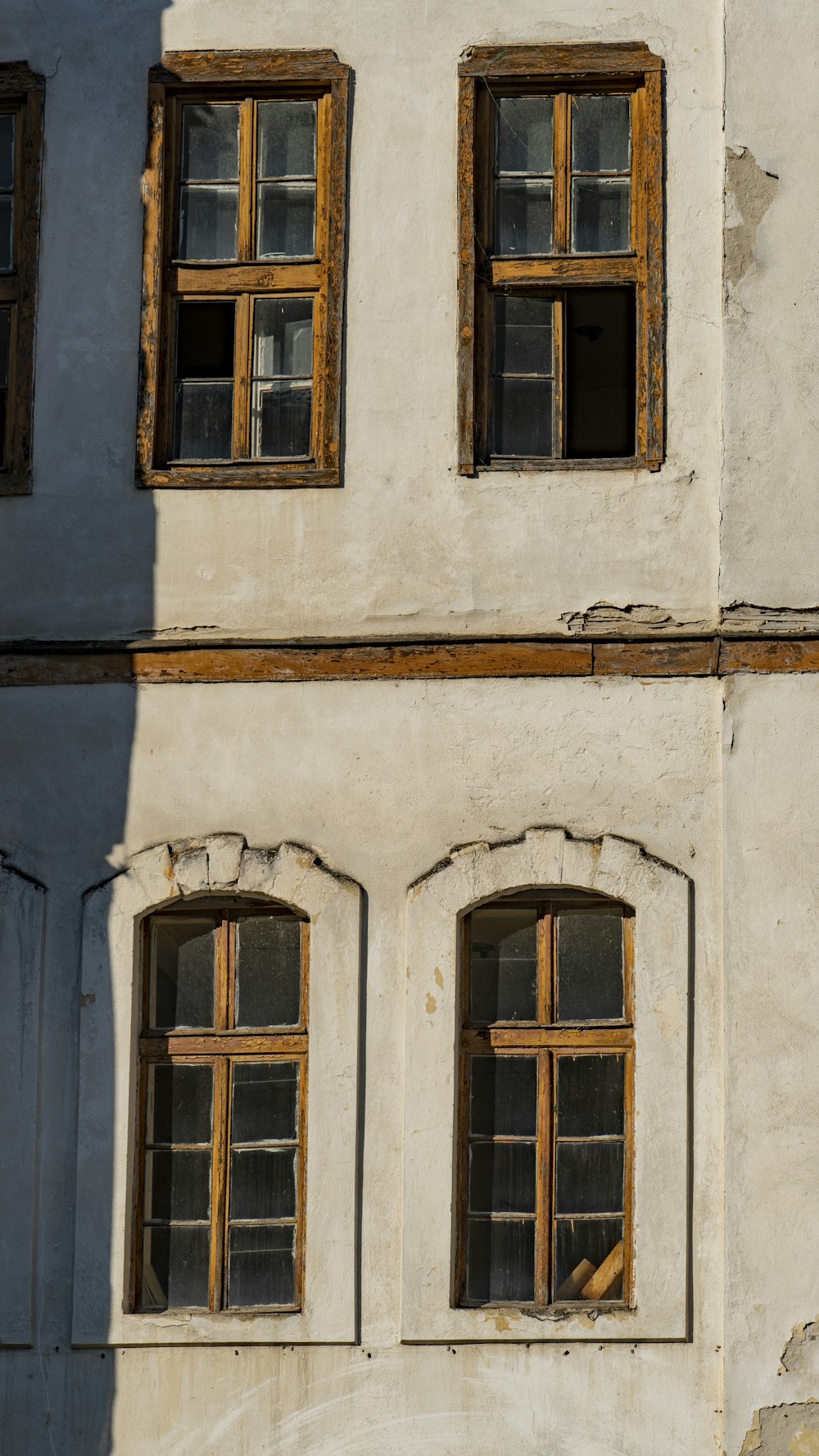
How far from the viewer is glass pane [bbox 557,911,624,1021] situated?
30.5 feet

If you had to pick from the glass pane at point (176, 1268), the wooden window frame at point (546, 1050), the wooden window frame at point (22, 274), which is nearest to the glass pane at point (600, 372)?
the wooden window frame at point (546, 1050)

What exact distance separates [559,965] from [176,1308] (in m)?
2.15

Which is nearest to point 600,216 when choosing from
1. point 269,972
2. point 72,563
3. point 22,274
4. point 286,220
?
point 286,220

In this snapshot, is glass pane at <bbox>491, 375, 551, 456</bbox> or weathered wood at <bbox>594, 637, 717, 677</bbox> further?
glass pane at <bbox>491, 375, 551, 456</bbox>

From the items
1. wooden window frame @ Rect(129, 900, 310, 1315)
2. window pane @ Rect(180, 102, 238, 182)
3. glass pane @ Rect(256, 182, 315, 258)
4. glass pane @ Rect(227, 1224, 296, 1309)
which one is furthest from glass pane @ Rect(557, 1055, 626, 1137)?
window pane @ Rect(180, 102, 238, 182)

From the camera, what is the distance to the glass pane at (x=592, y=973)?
30.5ft

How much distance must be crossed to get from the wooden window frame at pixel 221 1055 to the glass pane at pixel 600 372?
2498 millimetres

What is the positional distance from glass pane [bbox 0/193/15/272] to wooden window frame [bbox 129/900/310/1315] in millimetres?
3057

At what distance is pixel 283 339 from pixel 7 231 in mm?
1379

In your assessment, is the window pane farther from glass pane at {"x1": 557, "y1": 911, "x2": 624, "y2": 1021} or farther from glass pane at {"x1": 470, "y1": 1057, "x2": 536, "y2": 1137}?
glass pane at {"x1": 470, "y1": 1057, "x2": 536, "y2": 1137}

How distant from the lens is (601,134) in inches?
388

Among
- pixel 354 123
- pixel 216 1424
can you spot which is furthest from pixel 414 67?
pixel 216 1424

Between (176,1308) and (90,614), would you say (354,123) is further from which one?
(176,1308)

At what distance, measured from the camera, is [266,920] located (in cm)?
948
